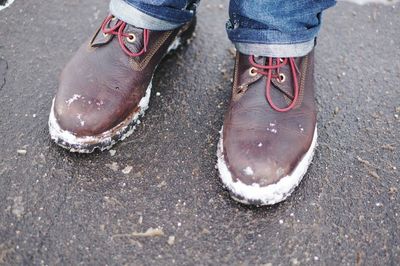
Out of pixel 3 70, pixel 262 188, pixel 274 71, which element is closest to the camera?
pixel 262 188

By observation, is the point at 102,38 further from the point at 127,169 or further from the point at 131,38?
the point at 127,169

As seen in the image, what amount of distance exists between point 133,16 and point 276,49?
17.2 inches

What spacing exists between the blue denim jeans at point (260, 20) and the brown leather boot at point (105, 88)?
0.05m

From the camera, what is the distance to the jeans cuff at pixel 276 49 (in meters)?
1.29

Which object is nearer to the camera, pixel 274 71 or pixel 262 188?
pixel 262 188

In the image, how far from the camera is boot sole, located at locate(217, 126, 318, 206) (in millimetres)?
1208

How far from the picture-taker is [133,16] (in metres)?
1.33

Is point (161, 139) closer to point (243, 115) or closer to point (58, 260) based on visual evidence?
point (243, 115)

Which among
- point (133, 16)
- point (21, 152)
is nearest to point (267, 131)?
point (133, 16)

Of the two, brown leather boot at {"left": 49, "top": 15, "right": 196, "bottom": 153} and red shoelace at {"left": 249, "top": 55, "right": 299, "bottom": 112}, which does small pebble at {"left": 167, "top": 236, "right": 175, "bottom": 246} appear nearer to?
brown leather boot at {"left": 49, "top": 15, "right": 196, "bottom": 153}

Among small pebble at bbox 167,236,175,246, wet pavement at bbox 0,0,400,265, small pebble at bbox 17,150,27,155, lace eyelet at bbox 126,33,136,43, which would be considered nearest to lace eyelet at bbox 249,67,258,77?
wet pavement at bbox 0,0,400,265

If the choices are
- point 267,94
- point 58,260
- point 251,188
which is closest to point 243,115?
point 267,94

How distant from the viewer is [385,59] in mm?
1721

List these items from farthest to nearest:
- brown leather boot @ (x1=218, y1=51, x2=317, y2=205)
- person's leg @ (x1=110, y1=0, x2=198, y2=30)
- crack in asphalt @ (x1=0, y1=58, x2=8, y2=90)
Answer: crack in asphalt @ (x1=0, y1=58, x2=8, y2=90), person's leg @ (x1=110, y1=0, x2=198, y2=30), brown leather boot @ (x1=218, y1=51, x2=317, y2=205)
